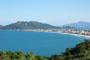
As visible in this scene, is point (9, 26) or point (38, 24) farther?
point (38, 24)

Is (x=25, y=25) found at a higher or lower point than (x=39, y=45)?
higher

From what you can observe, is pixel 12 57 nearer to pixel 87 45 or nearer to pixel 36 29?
pixel 87 45

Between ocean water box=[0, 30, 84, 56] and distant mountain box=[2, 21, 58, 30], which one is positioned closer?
ocean water box=[0, 30, 84, 56]

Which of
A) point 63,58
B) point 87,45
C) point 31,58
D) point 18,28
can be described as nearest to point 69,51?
point 87,45

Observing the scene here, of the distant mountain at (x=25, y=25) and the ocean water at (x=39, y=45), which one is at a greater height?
the distant mountain at (x=25, y=25)

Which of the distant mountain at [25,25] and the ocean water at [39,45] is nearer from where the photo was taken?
the ocean water at [39,45]

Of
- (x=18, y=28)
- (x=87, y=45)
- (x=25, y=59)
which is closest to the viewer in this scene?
(x=25, y=59)

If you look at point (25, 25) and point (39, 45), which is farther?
point (25, 25)

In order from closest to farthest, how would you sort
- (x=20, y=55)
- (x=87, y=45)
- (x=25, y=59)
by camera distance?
(x=25, y=59) → (x=20, y=55) → (x=87, y=45)

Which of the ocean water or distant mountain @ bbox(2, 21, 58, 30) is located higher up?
distant mountain @ bbox(2, 21, 58, 30)

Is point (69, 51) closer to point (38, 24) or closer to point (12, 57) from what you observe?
point (12, 57)
